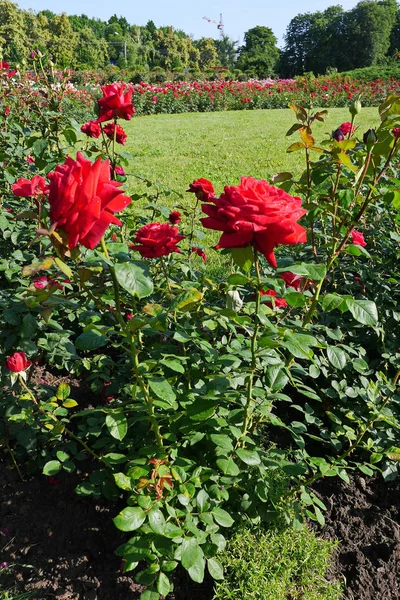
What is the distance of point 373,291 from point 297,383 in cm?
75

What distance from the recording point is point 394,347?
2088 mm

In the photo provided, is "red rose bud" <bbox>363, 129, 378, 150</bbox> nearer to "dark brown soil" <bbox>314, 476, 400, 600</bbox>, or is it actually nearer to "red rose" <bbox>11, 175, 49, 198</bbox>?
"red rose" <bbox>11, 175, 49, 198</bbox>

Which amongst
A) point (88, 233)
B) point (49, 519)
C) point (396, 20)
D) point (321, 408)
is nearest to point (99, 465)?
point (49, 519)

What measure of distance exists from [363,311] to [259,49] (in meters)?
49.7

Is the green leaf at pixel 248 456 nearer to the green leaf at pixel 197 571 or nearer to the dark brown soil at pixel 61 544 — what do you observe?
the green leaf at pixel 197 571

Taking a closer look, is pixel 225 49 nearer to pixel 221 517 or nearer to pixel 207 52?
pixel 207 52

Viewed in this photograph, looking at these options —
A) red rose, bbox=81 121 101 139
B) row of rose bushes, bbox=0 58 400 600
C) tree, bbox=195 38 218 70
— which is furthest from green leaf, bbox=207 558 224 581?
tree, bbox=195 38 218 70


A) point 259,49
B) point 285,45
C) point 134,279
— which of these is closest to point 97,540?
point 134,279

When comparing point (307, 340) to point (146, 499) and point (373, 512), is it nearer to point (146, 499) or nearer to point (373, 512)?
point (146, 499)

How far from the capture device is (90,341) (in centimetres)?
117

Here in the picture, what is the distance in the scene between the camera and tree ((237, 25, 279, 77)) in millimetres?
38000

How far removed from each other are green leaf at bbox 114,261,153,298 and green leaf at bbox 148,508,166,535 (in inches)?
21.9

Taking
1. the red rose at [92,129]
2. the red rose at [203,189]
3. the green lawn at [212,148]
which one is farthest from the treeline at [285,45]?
the red rose at [203,189]

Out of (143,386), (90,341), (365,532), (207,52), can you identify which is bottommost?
(365,532)
